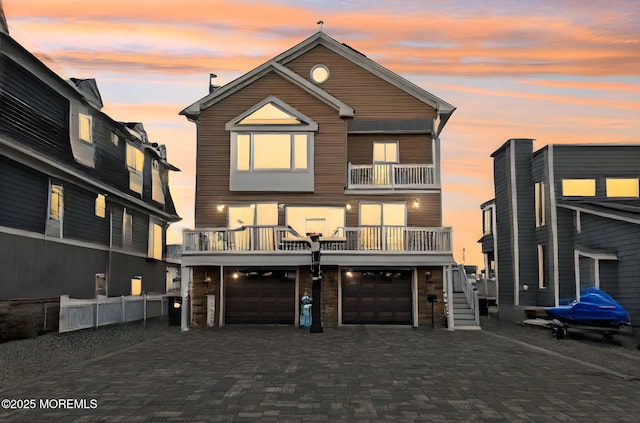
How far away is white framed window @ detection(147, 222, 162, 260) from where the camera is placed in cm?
3334

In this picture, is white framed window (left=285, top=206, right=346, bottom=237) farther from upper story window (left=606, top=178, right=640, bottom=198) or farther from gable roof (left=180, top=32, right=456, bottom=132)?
upper story window (left=606, top=178, right=640, bottom=198)

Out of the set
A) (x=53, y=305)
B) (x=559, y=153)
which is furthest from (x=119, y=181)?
(x=559, y=153)

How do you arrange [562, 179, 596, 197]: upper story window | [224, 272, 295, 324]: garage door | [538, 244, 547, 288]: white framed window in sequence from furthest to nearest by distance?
[538, 244, 547, 288]: white framed window → [562, 179, 596, 197]: upper story window → [224, 272, 295, 324]: garage door

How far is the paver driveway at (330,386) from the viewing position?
8.46m

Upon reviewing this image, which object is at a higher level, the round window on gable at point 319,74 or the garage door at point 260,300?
the round window on gable at point 319,74

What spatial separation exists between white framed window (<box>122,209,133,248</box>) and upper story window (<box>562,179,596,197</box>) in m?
22.6

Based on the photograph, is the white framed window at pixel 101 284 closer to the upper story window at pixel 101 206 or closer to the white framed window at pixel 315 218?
the upper story window at pixel 101 206

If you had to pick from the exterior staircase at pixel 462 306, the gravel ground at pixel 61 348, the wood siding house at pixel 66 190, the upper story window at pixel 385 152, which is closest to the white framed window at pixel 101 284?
the wood siding house at pixel 66 190

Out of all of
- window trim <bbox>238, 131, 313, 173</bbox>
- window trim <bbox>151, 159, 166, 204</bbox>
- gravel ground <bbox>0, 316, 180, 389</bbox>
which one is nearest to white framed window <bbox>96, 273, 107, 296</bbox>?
gravel ground <bbox>0, 316, 180, 389</bbox>

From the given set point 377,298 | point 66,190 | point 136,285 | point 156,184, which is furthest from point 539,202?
point 156,184

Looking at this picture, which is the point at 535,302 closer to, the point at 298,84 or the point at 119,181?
the point at 298,84

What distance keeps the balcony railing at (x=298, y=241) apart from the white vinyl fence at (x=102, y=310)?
4.13 metres

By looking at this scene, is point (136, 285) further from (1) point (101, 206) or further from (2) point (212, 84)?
(2) point (212, 84)

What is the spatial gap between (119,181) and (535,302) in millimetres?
22504
